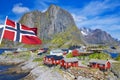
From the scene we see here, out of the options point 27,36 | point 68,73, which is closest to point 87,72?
point 68,73

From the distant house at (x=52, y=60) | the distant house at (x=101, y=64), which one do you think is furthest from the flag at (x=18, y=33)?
the distant house at (x=52, y=60)

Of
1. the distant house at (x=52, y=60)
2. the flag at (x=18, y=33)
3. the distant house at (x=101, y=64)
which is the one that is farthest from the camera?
the distant house at (x=52, y=60)

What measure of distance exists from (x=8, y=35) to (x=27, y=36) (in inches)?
90.9

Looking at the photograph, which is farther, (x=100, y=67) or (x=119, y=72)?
(x=100, y=67)

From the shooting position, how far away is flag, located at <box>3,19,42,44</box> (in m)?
22.6

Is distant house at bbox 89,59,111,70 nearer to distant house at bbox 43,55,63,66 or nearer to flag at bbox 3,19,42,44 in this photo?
distant house at bbox 43,55,63,66

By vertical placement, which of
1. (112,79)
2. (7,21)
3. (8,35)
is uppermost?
(7,21)

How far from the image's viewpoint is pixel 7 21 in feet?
74.5

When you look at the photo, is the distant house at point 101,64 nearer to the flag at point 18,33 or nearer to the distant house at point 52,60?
the distant house at point 52,60

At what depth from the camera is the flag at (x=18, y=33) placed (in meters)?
22.6

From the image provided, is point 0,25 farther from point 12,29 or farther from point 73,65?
point 73,65

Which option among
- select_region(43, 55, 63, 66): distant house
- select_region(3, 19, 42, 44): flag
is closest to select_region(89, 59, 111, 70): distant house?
select_region(43, 55, 63, 66): distant house

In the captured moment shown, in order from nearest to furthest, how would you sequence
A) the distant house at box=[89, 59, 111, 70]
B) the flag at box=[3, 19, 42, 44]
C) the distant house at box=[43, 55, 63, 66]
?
the flag at box=[3, 19, 42, 44]
the distant house at box=[89, 59, 111, 70]
the distant house at box=[43, 55, 63, 66]

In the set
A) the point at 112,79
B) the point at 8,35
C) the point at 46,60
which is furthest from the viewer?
the point at 46,60
